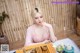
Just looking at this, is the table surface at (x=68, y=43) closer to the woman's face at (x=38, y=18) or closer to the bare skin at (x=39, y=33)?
the bare skin at (x=39, y=33)

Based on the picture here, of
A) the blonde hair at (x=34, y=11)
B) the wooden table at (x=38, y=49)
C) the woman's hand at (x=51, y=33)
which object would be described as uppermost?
the blonde hair at (x=34, y=11)

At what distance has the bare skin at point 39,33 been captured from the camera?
109cm

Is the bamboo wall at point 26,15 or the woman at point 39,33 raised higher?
the bamboo wall at point 26,15

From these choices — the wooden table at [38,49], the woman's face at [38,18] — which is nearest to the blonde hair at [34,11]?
the woman's face at [38,18]

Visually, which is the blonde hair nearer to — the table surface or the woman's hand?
the woman's hand

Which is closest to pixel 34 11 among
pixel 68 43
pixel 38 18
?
pixel 38 18

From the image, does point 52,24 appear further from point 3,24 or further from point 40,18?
point 3,24

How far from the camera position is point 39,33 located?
43.7 inches

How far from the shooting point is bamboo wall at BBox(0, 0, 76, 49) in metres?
1.07

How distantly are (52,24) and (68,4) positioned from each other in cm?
16

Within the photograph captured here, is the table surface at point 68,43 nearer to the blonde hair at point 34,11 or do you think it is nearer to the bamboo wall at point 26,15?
the bamboo wall at point 26,15

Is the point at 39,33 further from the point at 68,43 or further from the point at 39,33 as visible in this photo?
the point at 68,43

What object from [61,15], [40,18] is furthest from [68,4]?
[40,18]

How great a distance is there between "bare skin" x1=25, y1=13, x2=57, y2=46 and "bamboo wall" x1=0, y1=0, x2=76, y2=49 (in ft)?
0.09
